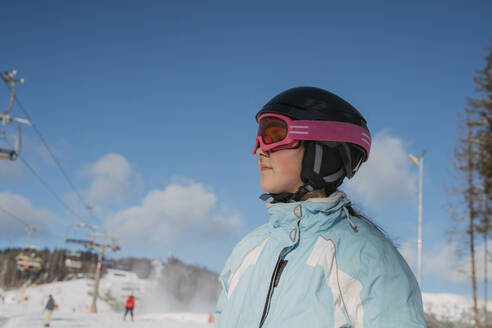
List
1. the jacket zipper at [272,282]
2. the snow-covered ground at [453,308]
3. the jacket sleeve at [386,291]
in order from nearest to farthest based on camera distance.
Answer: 1. the jacket sleeve at [386,291]
2. the jacket zipper at [272,282]
3. the snow-covered ground at [453,308]

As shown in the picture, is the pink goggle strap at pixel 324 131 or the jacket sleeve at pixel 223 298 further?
the jacket sleeve at pixel 223 298

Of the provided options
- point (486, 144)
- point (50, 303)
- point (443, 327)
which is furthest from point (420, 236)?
point (50, 303)

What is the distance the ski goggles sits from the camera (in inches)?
79.1

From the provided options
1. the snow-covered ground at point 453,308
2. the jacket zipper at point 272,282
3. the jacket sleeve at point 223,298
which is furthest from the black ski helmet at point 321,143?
the snow-covered ground at point 453,308

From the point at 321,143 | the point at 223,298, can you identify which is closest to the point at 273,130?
the point at 321,143

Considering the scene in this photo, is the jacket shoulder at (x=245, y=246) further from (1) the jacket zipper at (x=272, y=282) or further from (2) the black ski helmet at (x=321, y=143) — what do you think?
(1) the jacket zipper at (x=272, y=282)

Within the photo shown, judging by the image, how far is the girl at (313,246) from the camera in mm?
1485

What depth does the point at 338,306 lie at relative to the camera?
1500mm

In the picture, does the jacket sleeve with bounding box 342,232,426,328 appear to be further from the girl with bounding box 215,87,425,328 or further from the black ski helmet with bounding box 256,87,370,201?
the black ski helmet with bounding box 256,87,370,201

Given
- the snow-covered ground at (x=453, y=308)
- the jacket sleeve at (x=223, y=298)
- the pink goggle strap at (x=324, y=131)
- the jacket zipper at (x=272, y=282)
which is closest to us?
the jacket zipper at (x=272, y=282)

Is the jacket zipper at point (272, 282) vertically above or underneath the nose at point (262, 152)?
underneath

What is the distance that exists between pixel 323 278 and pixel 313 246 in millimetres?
156

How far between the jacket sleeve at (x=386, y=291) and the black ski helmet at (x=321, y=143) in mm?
506

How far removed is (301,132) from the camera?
201 cm
